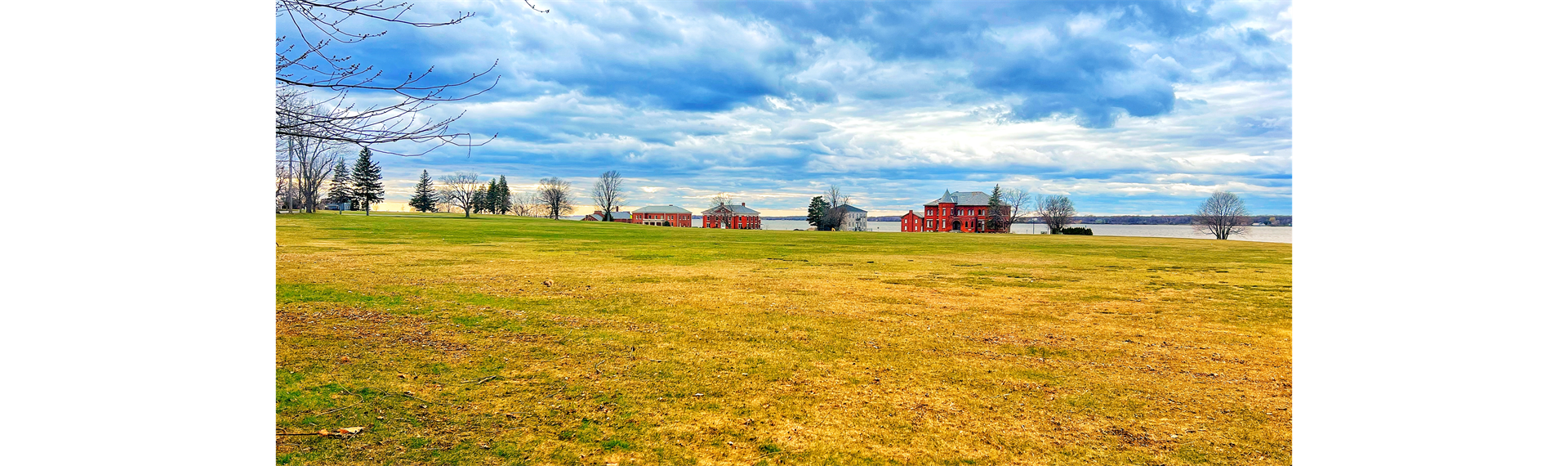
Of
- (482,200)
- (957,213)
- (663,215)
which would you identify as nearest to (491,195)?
(482,200)

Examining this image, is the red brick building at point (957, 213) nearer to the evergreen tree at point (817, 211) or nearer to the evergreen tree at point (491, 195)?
the evergreen tree at point (817, 211)

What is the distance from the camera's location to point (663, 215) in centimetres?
10712

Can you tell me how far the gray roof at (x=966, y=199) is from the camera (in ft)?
292

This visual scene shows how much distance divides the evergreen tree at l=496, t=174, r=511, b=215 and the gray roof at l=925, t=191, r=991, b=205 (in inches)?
2544

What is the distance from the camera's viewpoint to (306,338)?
6.80 metres

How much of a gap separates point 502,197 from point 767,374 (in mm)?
102192

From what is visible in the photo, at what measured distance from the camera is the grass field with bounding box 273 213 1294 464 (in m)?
4.08

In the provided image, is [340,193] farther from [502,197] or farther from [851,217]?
[851,217]
